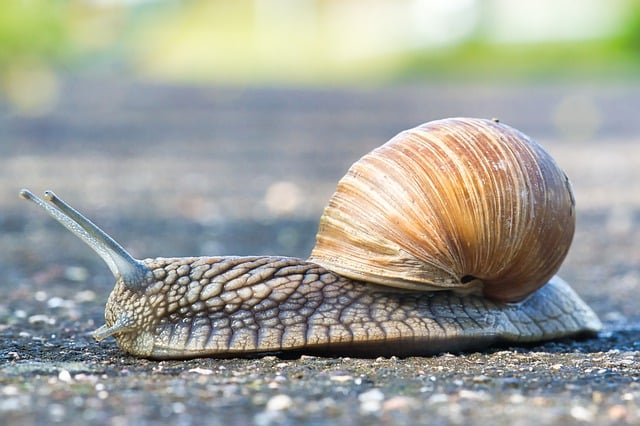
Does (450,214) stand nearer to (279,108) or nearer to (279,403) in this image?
(279,403)

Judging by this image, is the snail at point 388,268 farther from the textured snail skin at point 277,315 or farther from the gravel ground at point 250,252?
the gravel ground at point 250,252

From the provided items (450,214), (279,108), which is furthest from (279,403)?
(279,108)

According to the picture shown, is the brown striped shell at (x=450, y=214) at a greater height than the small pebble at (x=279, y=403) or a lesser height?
greater

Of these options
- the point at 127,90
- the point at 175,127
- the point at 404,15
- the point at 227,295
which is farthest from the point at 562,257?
the point at 404,15

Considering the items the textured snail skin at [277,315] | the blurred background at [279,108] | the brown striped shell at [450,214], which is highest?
the blurred background at [279,108]

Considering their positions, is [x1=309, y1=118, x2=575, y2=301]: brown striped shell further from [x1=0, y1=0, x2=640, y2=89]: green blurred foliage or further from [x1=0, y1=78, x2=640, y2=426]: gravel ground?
[x1=0, y1=0, x2=640, y2=89]: green blurred foliage

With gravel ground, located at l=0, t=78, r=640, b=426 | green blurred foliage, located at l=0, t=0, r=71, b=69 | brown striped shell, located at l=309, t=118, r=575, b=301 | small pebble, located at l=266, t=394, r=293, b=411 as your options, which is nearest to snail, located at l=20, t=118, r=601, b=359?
brown striped shell, located at l=309, t=118, r=575, b=301

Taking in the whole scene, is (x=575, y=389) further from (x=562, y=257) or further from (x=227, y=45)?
(x=227, y=45)

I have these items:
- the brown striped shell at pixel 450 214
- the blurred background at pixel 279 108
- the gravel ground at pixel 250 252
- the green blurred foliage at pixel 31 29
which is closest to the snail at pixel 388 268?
the brown striped shell at pixel 450 214
